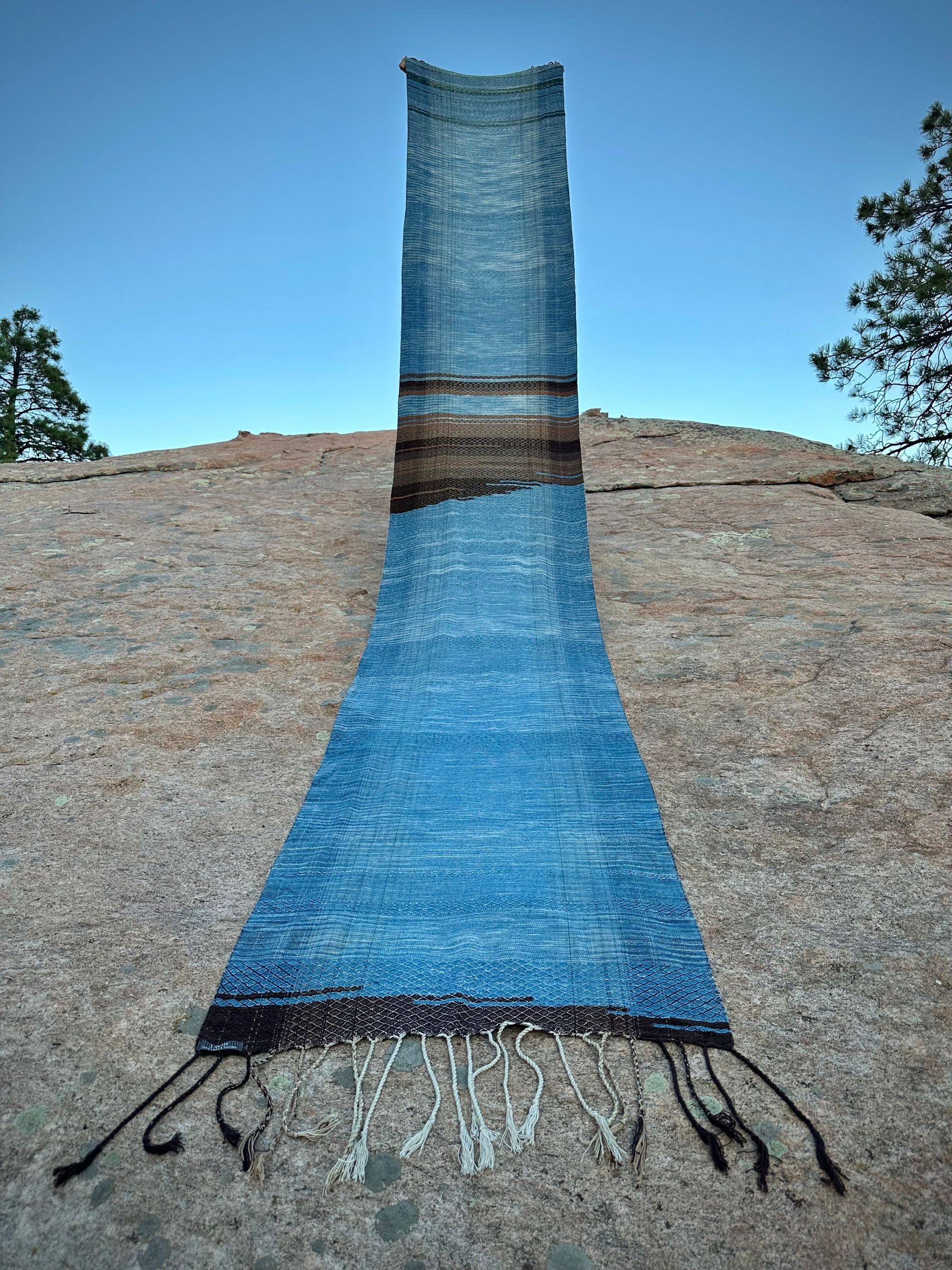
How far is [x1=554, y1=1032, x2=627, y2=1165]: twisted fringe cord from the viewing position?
0.70m

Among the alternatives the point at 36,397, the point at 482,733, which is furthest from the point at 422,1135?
the point at 36,397

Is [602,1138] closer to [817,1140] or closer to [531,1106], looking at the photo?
[531,1106]

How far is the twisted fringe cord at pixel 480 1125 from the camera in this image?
70 cm

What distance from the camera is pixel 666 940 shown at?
0.95m

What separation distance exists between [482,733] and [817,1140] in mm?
829

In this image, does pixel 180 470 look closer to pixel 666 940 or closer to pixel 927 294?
pixel 666 940

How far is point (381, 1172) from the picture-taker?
69 centimetres

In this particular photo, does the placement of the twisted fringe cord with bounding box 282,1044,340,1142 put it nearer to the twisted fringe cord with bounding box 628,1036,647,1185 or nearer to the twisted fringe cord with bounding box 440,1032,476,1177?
the twisted fringe cord with bounding box 440,1032,476,1177

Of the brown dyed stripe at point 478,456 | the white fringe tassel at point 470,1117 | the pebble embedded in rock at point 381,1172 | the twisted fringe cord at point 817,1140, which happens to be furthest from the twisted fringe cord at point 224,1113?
the brown dyed stripe at point 478,456

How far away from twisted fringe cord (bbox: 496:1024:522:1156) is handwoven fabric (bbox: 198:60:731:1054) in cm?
5

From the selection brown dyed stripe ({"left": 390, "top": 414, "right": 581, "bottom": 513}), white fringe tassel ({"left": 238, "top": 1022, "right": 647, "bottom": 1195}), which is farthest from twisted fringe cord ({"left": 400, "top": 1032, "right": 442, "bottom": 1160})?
brown dyed stripe ({"left": 390, "top": 414, "right": 581, "bottom": 513})

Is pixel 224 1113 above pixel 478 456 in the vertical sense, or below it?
below

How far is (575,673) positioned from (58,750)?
0.98 m

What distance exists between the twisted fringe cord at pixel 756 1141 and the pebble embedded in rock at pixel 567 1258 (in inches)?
6.4
